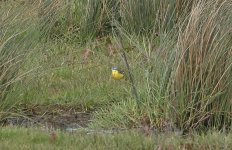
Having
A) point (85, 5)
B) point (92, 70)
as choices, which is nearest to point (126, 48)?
point (92, 70)

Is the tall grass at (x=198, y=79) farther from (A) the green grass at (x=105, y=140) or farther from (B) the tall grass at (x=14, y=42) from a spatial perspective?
(B) the tall grass at (x=14, y=42)

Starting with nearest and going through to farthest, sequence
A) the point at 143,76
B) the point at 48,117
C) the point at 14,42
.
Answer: the point at 143,76
the point at 14,42
the point at 48,117

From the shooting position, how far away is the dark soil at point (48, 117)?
7.73 metres

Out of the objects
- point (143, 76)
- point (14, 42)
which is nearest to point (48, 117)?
point (14, 42)

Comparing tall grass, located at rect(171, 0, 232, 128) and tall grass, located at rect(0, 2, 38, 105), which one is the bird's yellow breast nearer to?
tall grass, located at rect(0, 2, 38, 105)

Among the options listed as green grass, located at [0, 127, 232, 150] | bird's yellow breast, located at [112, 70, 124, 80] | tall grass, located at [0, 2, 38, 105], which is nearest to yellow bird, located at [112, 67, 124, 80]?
bird's yellow breast, located at [112, 70, 124, 80]

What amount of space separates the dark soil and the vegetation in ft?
0.21

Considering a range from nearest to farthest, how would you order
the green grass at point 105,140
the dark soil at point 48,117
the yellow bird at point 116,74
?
1. the green grass at point 105,140
2. the dark soil at point 48,117
3. the yellow bird at point 116,74

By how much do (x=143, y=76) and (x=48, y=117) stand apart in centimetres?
114

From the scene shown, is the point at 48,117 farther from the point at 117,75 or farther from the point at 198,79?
the point at 198,79

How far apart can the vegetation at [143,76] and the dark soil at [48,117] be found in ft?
0.21

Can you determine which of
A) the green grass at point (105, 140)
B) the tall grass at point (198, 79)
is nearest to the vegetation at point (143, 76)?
the tall grass at point (198, 79)

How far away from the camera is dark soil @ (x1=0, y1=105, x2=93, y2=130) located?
7.73 m

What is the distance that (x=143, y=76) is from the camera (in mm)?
7883
